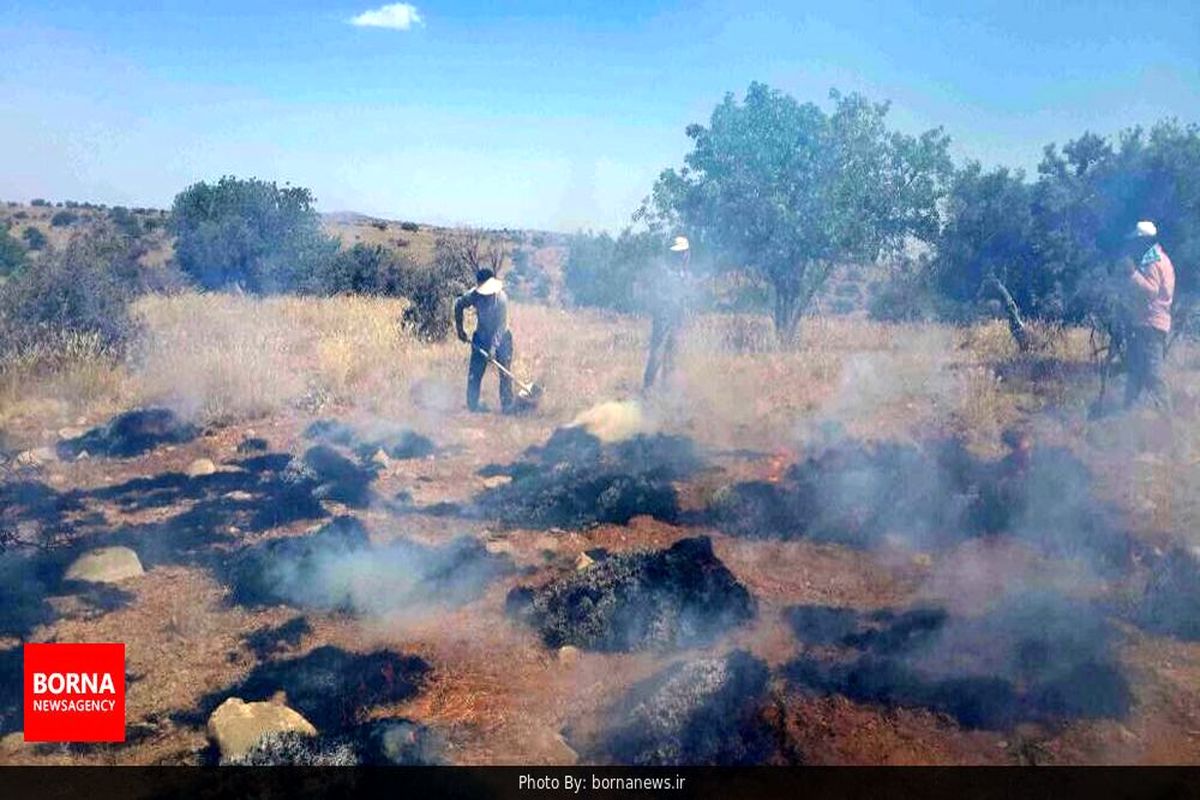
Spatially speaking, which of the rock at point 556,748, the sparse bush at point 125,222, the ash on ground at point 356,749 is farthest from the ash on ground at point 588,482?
the sparse bush at point 125,222

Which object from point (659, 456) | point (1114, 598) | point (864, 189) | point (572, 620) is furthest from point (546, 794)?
point (864, 189)

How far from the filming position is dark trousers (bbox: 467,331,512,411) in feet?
32.3

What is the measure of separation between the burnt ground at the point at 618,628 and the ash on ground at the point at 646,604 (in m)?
0.06

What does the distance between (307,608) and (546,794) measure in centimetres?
264

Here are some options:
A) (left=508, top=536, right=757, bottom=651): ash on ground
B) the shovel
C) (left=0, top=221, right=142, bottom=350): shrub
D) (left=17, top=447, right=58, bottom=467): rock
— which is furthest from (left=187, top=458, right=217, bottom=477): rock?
(left=508, top=536, right=757, bottom=651): ash on ground

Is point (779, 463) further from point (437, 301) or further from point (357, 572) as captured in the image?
point (437, 301)

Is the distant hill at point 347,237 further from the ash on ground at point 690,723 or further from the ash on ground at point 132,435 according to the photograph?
the ash on ground at point 690,723

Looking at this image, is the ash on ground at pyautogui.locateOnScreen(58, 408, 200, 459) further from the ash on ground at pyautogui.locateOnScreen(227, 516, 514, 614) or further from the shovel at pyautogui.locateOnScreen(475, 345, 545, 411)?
the shovel at pyautogui.locateOnScreen(475, 345, 545, 411)

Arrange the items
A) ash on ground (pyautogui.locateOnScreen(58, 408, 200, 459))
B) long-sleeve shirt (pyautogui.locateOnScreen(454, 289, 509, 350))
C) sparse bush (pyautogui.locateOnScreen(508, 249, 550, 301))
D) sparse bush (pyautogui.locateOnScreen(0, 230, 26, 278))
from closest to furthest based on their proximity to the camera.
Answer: ash on ground (pyautogui.locateOnScreen(58, 408, 200, 459)) < long-sleeve shirt (pyautogui.locateOnScreen(454, 289, 509, 350)) < sparse bush (pyautogui.locateOnScreen(0, 230, 26, 278)) < sparse bush (pyautogui.locateOnScreen(508, 249, 550, 301))

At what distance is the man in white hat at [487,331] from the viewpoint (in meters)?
9.51

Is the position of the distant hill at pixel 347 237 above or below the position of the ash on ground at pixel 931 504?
above

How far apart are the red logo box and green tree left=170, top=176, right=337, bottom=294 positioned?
18.6 m

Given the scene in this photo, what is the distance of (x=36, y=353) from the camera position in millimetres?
10141

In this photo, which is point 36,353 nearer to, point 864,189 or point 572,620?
point 572,620
